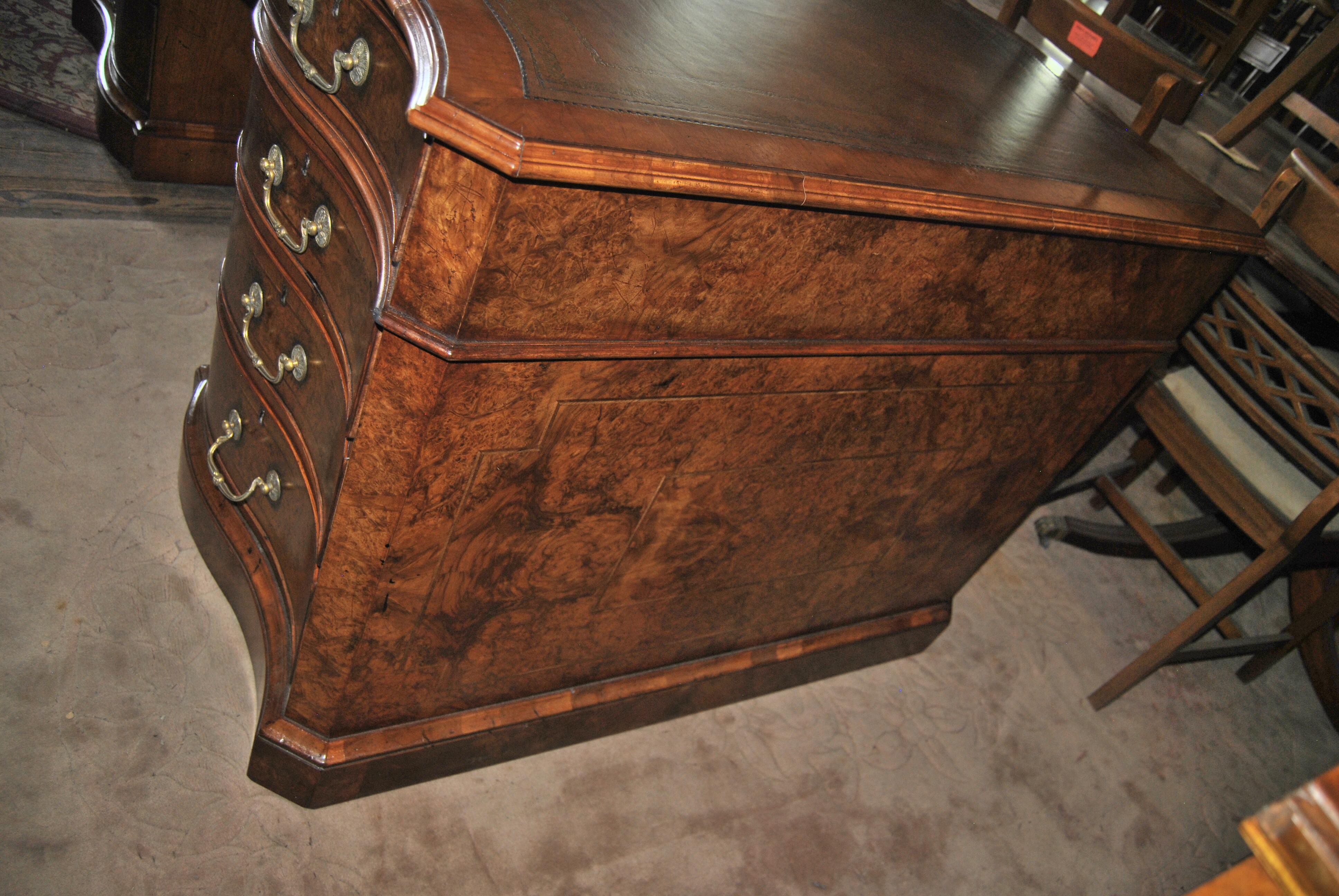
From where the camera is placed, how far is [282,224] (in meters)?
1.38

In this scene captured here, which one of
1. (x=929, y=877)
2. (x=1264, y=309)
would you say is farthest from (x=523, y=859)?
(x=1264, y=309)

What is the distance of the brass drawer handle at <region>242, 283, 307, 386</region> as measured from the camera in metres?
1.38

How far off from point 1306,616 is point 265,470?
8.59 ft

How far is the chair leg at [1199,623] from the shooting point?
82.0 inches

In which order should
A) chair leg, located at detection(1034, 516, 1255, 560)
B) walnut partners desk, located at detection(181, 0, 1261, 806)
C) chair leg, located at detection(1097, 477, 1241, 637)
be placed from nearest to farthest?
walnut partners desk, located at detection(181, 0, 1261, 806) < chair leg, located at detection(1097, 477, 1241, 637) < chair leg, located at detection(1034, 516, 1255, 560)

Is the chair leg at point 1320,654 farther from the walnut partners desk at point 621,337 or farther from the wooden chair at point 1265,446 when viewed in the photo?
the walnut partners desk at point 621,337

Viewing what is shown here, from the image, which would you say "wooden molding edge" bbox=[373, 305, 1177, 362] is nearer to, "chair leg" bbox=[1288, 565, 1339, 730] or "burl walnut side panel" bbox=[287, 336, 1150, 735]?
"burl walnut side panel" bbox=[287, 336, 1150, 735]

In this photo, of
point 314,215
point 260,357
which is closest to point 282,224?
point 314,215

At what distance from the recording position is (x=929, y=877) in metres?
1.89

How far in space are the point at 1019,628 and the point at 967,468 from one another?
988 mm

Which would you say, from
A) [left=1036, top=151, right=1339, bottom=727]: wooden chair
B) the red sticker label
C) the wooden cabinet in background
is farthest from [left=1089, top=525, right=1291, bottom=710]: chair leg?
the wooden cabinet in background

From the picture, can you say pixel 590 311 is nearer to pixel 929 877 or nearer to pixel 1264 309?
pixel 929 877

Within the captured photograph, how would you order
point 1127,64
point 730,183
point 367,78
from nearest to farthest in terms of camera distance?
1. point 730,183
2. point 367,78
3. point 1127,64

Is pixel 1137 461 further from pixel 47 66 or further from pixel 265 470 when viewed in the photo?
pixel 47 66
